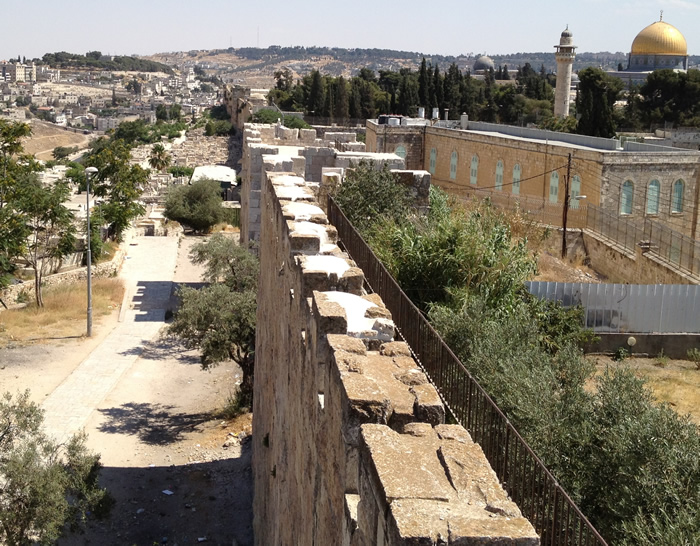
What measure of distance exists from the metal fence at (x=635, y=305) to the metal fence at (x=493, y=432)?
5.73 m

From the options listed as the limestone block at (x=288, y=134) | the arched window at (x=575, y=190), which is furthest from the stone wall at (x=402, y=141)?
the limestone block at (x=288, y=134)

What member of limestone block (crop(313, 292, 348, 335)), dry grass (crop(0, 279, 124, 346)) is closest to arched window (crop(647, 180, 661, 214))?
dry grass (crop(0, 279, 124, 346))

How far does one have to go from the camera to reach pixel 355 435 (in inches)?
120

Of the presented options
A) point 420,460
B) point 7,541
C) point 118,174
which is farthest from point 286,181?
point 118,174

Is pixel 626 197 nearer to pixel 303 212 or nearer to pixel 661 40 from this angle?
pixel 303 212

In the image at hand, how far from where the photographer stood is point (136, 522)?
1072cm

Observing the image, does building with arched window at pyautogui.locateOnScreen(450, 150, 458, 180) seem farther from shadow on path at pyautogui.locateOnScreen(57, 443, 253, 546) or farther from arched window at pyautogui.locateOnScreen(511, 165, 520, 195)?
shadow on path at pyautogui.locateOnScreen(57, 443, 253, 546)

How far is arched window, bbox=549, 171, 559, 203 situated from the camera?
22.2 m

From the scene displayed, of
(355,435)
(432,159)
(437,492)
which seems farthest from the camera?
(432,159)

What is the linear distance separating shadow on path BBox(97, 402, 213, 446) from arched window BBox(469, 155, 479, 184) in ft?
47.2

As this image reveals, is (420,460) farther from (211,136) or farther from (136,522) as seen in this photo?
(211,136)

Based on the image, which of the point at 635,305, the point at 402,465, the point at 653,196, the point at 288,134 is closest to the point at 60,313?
the point at 288,134

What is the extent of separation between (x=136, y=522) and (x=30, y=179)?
53.0 feet

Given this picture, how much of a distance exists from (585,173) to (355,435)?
19.4 meters
